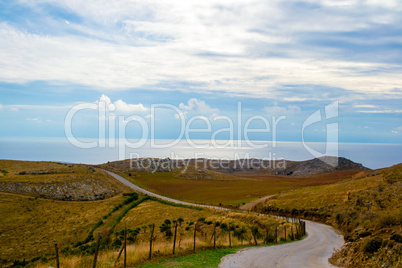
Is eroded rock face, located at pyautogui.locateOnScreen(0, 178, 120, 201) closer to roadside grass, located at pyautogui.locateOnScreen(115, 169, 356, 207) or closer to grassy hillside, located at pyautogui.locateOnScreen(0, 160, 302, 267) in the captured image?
grassy hillside, located at pyautogui.locateOnScreen(0, 160, 302, 267)

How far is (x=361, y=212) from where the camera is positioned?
38.9 meters

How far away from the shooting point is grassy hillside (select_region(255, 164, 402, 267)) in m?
15.7

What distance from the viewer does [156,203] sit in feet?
178

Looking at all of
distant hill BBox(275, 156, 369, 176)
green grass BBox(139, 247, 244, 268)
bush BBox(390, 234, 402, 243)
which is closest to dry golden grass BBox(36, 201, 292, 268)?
green grass BBox(139, 247, 244, 268)

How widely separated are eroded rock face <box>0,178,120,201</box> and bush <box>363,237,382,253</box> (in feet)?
173

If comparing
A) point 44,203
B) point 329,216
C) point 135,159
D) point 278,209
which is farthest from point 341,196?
point 135,159

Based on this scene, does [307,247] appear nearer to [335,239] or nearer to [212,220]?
[335,239]

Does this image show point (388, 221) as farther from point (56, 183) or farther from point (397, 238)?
point (56, 183)

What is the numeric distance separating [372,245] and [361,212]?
25778 mm

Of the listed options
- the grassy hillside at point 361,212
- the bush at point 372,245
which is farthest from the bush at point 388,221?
the bush at point 372,245

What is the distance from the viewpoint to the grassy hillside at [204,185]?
72.0 metres

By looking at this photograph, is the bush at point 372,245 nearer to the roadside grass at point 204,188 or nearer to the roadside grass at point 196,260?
the roadside grass at point 196,260

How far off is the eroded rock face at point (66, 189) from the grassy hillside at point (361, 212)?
31536 mm

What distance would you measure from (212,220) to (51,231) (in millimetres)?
21328
